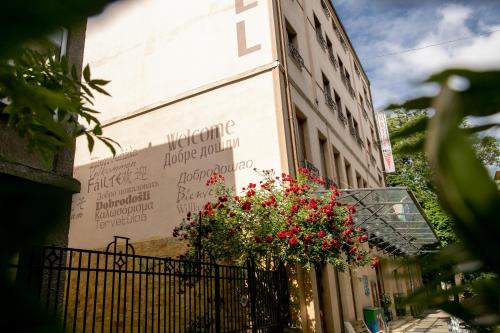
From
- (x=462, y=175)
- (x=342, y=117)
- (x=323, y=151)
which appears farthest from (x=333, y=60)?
(x=462, y=175)

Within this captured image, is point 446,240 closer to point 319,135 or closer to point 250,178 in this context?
point 319,135

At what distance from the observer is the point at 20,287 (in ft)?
0.82

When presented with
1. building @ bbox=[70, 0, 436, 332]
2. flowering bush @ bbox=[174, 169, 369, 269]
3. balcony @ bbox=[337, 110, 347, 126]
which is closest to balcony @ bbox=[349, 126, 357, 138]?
balcony @ bbox=[337, 110, 347, 126]

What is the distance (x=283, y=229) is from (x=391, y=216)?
615 centimetres

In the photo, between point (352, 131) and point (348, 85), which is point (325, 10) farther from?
point (352, 131)

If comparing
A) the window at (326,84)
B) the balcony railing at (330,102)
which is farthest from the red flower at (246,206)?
the window at (326,84)

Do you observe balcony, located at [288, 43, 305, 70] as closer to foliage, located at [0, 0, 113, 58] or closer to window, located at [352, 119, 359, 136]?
window, located at [352, 119, 359, 136]

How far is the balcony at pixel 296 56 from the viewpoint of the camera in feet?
38.6

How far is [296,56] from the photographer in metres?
12.1

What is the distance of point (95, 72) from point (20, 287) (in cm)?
1493

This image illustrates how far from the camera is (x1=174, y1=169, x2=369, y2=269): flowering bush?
283 inches

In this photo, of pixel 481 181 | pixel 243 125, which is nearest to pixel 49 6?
pixel 481 181

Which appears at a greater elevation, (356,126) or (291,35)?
(291,35)

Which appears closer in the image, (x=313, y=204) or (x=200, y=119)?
(x=313, y=204)
